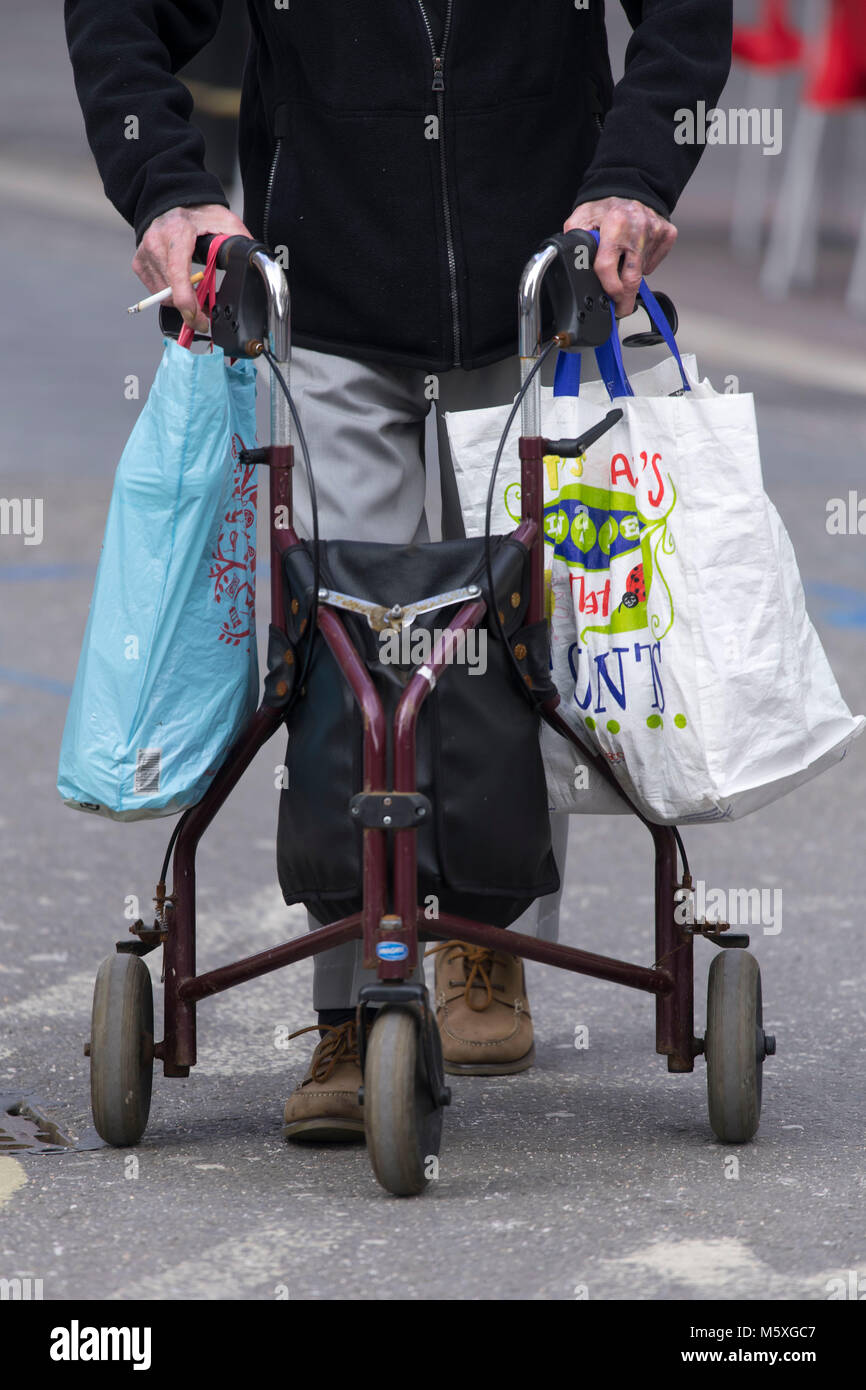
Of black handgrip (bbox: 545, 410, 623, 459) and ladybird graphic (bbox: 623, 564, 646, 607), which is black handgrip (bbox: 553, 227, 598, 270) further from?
ladybird graphic (bbox: 623, 564, 646, 607)

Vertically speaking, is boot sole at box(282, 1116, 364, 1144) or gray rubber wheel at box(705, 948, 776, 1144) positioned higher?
gray rubber wheel at box(705, 948, 776, 1144)

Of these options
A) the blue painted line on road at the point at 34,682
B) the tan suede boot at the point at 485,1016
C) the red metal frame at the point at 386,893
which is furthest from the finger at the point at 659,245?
the blue painted line on road at the point at 34,682

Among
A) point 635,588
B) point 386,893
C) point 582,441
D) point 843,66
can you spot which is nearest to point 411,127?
point 582,441

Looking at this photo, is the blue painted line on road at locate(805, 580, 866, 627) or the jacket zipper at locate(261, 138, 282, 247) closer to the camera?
the jacket zipper at locate(261, 138, 282, 247)

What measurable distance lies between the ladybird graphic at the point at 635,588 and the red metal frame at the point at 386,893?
124 millimetres

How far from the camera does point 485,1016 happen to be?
3.64 meters

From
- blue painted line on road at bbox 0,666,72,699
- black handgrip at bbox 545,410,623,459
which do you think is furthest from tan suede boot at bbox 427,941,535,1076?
blue painted line on road at bbox 0,666,72,699

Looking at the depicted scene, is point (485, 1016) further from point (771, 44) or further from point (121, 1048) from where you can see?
point (771, 44)

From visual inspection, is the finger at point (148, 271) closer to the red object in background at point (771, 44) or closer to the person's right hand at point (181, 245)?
the person's right hand at point (181, 245)

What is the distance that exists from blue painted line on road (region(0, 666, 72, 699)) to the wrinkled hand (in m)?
3.44

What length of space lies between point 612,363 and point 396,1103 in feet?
3.70

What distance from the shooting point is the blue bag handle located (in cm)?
310
